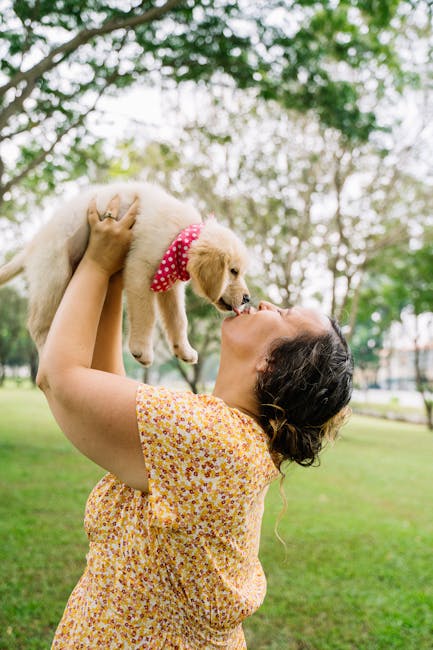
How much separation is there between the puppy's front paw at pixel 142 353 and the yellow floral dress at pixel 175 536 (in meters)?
0.84

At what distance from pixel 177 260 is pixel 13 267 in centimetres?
69

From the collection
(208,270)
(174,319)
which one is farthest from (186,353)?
(208,270)

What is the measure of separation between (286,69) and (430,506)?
7.81 meters

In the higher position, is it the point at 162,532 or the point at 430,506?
the point at 162,532

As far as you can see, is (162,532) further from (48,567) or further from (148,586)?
(48,567)

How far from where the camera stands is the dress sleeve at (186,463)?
1.49 m

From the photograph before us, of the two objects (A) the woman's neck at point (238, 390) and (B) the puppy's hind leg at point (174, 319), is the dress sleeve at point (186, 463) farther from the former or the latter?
(B) the puppy's hind leg at point (174, 319)

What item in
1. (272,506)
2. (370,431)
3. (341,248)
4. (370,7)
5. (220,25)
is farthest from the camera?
(370,431)

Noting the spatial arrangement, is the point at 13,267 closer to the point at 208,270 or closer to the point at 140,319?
the point at 140,319

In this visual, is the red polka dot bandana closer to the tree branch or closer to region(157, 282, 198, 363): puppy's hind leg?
region(157, 282, 198, 363): puppy's hind leg

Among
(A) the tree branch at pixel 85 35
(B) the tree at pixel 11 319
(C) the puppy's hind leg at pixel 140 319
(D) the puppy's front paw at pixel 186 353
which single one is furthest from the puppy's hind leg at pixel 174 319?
(B) the tree at pixel 11 319

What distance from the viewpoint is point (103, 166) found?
10039 mm

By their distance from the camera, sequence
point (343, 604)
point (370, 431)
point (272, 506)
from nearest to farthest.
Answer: point (343, 604), point (272, 506), point (370, 431)

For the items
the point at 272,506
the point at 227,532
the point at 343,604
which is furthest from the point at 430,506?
the point at 227,532
